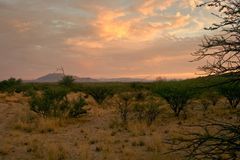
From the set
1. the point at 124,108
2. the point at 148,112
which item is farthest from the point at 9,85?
the point at 148,112

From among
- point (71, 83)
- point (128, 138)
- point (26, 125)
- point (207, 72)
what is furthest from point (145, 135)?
point (71, 83)

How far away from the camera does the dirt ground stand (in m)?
13.0

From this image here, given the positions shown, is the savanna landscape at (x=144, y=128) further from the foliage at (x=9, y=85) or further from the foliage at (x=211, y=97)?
the foliage at (x=9, y=85)

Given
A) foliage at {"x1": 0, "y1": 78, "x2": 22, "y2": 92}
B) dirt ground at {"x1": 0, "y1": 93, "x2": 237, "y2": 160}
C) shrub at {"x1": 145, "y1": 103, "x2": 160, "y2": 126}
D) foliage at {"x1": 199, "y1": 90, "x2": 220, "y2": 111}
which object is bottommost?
dirt ground at {"x1": 0, "y1": 93, "x2": 237, "y2": 160}

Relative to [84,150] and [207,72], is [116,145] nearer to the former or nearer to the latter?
[84,150]

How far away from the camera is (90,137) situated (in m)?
16.7

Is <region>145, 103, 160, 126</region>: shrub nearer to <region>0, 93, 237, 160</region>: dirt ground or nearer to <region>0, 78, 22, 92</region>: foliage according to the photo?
<region>0, 93, 237, 160</region>: dirt ground

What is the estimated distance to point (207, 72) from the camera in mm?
5824

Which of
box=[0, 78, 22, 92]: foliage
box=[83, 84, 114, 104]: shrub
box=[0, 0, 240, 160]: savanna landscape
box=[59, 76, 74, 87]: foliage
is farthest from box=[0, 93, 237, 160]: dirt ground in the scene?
box=[59, 76, 74, 87]: foliage

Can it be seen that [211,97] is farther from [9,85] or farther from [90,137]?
[9,85]

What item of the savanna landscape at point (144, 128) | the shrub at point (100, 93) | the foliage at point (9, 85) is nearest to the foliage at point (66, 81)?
the foliage at point (9, 85)

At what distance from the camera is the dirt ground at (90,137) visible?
1296cm

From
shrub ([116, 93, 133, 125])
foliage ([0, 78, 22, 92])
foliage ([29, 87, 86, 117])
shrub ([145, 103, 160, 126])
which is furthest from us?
foliage ([0, 78, 22, 92])

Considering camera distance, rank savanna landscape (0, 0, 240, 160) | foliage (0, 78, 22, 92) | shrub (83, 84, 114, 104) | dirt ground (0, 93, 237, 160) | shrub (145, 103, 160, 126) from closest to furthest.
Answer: savanna landscape (0, 0, 240, 160) < dirt ground (0, 93, 237, 160) < shrub (145, 103, 160, 126) < shrub (83, 84, 114, 104) < foliage (0, 78, 22, 92)
